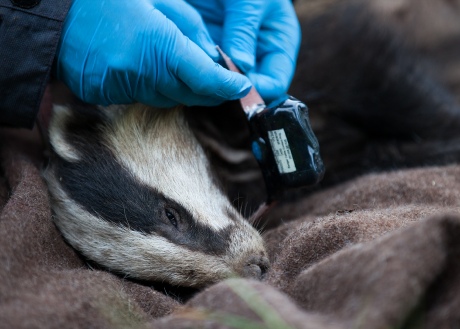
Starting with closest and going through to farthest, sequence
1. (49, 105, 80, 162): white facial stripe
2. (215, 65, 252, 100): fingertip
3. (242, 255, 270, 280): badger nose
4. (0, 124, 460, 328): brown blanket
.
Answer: (0, 124, 460, 328): brown blanket < (242, 255, 270, 280): badger nose < (215, 65, 252, 100): fingertip < (49, 105, 80, 162): white facial stripe

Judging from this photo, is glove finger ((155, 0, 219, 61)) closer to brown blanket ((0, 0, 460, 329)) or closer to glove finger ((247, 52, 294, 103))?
glove finger ((247, 52, 294, 103))

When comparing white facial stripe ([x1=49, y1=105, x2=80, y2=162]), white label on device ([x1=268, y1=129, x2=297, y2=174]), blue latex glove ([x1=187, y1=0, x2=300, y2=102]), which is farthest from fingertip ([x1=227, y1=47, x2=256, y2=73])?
white facial stripe ([x1=49, y1=105, x2=80, y2=162])

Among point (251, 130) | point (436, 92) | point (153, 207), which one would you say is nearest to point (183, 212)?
point (153, 207)

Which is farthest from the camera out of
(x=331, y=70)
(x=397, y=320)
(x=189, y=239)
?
(x=331, y=70)

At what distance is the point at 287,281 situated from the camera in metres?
1.63

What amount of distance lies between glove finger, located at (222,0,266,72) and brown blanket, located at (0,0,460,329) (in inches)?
25.2

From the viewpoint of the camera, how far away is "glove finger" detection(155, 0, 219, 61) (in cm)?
202

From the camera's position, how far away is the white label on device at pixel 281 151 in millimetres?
1974

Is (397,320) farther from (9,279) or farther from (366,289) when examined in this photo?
(9,279)

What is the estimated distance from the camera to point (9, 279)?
149cm

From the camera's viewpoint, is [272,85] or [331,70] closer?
[272,85]

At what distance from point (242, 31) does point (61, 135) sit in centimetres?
Answer: 78

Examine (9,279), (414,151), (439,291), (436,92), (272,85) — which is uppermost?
(439,291)

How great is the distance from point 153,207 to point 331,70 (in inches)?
58.1
